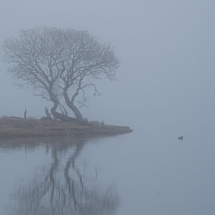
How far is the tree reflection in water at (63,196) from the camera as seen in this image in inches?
196

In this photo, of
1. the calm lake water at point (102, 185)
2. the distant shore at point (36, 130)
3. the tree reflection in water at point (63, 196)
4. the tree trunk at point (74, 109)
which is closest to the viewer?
the tree reflection in water at point (63, 196)

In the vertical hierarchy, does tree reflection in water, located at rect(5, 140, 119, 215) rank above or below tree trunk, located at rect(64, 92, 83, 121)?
below

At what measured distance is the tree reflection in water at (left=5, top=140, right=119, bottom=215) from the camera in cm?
497

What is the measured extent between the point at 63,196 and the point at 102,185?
108 centimetres

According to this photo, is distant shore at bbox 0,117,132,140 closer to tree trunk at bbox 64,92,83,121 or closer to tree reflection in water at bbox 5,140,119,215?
tree trunk at bbox 64,92,83,121

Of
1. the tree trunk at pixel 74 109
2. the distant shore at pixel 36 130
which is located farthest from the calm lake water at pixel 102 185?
the tree trunk at pixel 74 109

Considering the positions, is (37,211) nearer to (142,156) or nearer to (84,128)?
(142,156)

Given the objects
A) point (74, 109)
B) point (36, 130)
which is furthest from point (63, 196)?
point (74, 109)

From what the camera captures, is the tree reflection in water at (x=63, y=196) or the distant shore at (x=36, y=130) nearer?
the tree reflection in water at (x=63, y=196)

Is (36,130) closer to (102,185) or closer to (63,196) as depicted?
(102,185)

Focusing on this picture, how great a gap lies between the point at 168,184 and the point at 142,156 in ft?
14.0

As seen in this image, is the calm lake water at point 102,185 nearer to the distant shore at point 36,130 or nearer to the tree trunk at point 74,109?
the distant shore at point 36,130

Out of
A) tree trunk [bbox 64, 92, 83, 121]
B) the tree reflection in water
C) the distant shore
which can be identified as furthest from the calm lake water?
tree trunk [bbox 64, 92, 83, 121]

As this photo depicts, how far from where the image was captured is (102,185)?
6.50 m
